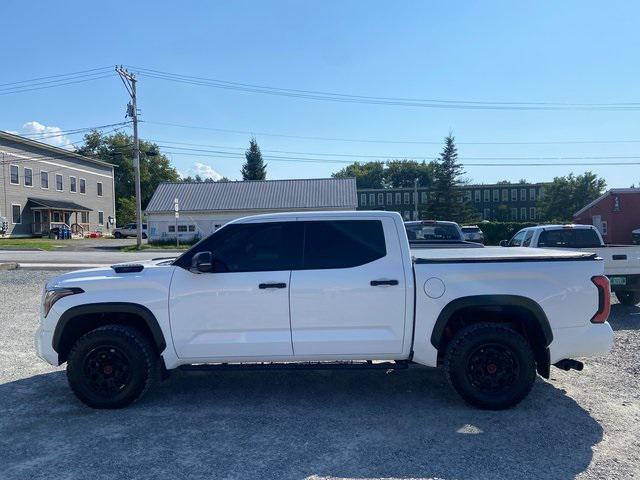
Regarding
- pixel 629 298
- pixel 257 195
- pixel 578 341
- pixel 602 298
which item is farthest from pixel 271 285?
pixel 257 195

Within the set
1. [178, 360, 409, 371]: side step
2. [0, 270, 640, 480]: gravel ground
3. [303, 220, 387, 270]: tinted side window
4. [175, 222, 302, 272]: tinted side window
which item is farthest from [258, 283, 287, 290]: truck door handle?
[0, 270, 640, 480]: gravel ground

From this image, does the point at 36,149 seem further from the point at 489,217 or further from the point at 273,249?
the point at 489,217

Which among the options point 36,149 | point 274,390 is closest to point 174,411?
point 274,390

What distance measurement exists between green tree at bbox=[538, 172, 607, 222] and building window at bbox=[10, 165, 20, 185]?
217 feet

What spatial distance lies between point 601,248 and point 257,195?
128ft

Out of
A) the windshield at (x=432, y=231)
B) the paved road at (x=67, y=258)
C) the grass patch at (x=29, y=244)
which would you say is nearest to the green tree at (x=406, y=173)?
the grass patch at (x=29, y=244)

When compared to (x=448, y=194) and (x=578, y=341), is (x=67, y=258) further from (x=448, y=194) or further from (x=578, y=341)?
(x=448, y=194)

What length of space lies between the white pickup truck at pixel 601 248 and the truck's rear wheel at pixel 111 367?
24.8 feet

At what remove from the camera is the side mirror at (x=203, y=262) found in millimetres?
4594

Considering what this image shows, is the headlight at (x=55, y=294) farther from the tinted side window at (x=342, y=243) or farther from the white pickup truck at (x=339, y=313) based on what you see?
the tinted side window at (x=342, y=243)

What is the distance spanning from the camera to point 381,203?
100 metres

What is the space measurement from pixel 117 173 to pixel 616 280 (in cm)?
8811

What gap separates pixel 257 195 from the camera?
4653cm

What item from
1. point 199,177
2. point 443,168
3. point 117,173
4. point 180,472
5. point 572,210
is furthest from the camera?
point 199,177
